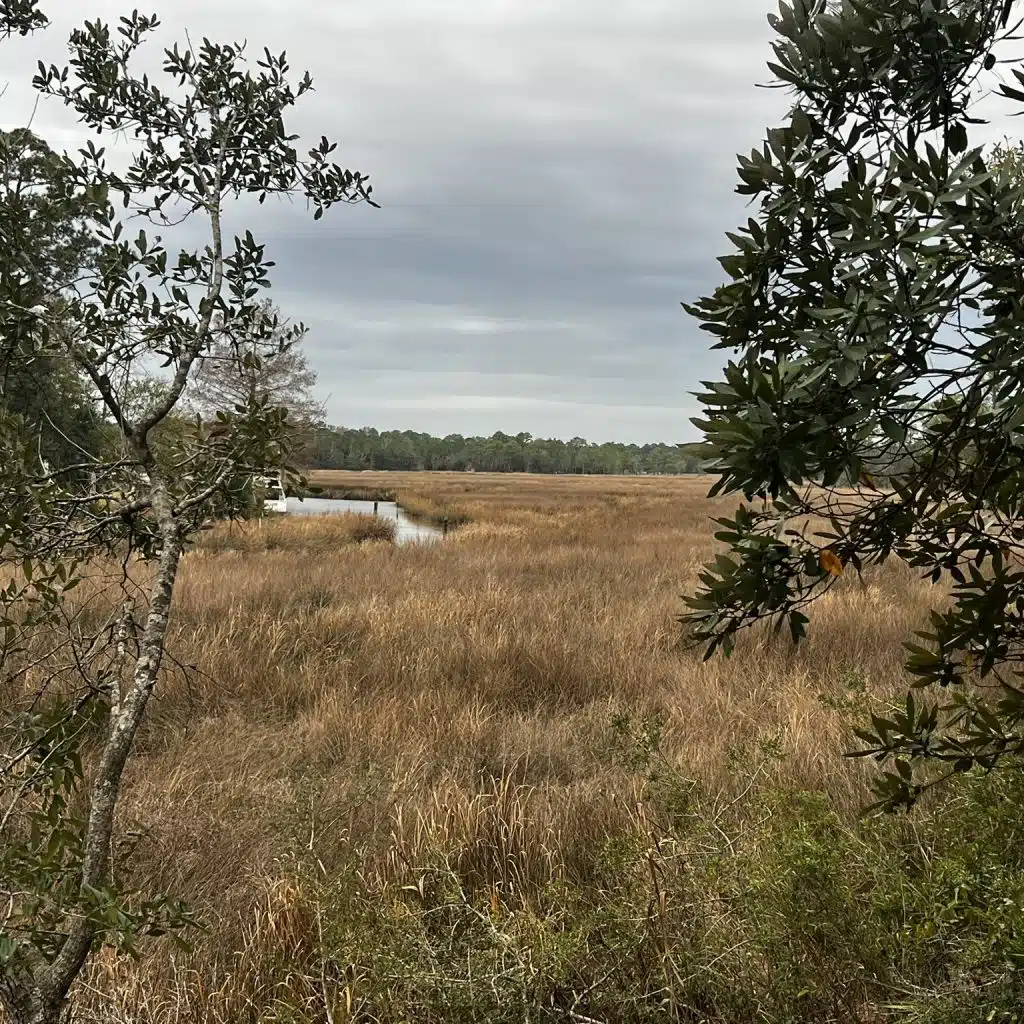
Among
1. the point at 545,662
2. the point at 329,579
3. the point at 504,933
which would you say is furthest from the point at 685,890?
the point at 329,579

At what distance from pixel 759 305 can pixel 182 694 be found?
16.0 feet

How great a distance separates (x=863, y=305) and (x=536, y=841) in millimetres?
2504

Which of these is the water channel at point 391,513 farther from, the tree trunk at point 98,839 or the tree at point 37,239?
the tree trunk at point 98,839

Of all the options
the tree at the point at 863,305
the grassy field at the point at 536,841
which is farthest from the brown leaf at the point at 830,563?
the grassy field at the point at 536,841

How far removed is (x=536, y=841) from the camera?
2.86 m

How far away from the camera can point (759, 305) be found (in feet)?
4.14

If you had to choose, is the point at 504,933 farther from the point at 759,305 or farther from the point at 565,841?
the point at 759,305

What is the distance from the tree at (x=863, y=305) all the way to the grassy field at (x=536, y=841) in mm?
899

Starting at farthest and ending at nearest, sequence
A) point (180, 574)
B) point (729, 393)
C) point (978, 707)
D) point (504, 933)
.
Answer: point (180, 574) < point (504, 933) < point (978, 707) < point (729, 393)

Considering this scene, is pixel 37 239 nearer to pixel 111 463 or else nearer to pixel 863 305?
pixel 111 463

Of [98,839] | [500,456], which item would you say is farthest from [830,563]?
[500,456]

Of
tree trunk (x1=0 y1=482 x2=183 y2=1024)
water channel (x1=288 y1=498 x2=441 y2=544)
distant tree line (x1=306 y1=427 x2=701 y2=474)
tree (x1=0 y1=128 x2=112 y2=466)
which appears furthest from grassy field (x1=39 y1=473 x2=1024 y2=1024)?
distant tree line (x1=306 y1=427 x2=701 y2=474)

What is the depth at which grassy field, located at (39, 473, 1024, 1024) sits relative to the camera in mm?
1964

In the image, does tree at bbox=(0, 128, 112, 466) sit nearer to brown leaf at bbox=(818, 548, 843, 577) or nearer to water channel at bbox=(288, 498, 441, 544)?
brown leaf at bbox=(818, 548, 843, 577)
